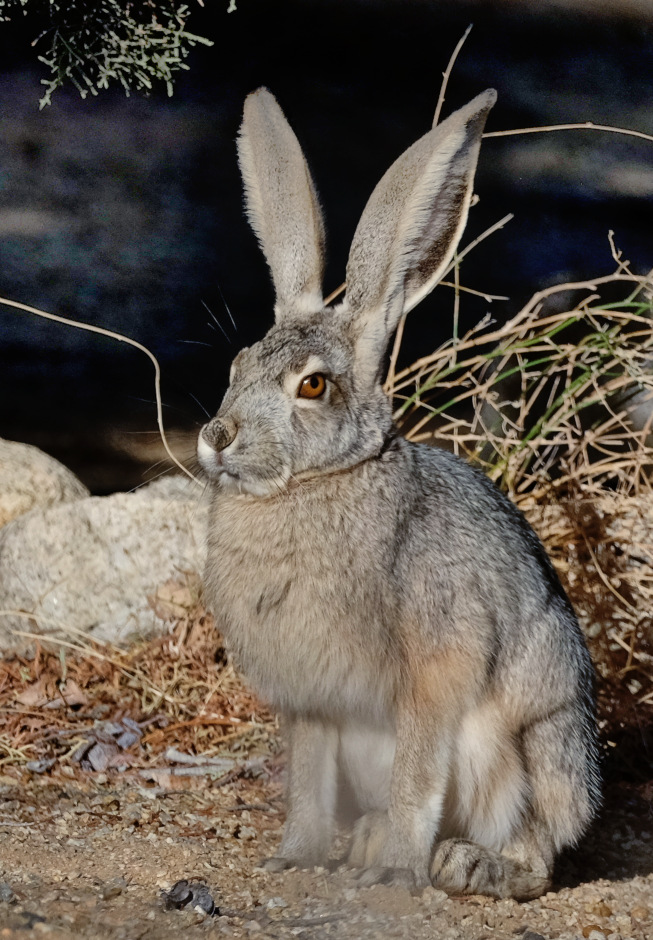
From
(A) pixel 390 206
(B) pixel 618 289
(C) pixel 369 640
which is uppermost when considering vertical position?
(A) pixel 390 206

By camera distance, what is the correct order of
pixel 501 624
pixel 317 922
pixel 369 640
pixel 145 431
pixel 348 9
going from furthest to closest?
pixel 145 431 → pixel 348 9 → pixel 501 624 → pixel 369 640 → pixel 317 922

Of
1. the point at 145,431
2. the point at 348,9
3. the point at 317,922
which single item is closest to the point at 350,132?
the point at 348,9

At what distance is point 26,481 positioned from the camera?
13.0ft

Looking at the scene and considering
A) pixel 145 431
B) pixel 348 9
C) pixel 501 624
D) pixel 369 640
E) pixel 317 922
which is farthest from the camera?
pixel 145 431

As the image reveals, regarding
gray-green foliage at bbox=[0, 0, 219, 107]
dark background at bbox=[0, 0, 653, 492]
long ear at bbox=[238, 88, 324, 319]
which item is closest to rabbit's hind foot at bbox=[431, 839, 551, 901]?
long ear at bbox=[238, 88, 324, 319]

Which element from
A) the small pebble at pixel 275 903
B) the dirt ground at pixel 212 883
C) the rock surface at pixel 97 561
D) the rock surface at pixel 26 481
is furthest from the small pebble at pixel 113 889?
the rock surface at pixel 26 481

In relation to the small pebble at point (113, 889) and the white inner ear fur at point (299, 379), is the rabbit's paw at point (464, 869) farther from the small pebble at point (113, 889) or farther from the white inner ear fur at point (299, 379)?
the white inner ear fur at point (299, 379)

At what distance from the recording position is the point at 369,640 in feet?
7.46

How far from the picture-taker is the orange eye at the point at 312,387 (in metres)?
2.30

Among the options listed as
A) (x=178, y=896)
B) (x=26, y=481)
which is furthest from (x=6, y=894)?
(x=26, y=481)

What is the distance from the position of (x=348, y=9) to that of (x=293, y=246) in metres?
1.29

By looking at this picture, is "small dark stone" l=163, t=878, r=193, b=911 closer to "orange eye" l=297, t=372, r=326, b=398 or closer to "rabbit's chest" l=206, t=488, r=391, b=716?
"rabbit's chest" l=206, t=488, r=391, b=716

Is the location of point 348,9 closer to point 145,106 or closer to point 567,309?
point 145,106

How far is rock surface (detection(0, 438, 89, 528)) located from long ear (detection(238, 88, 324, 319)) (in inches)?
68.4
